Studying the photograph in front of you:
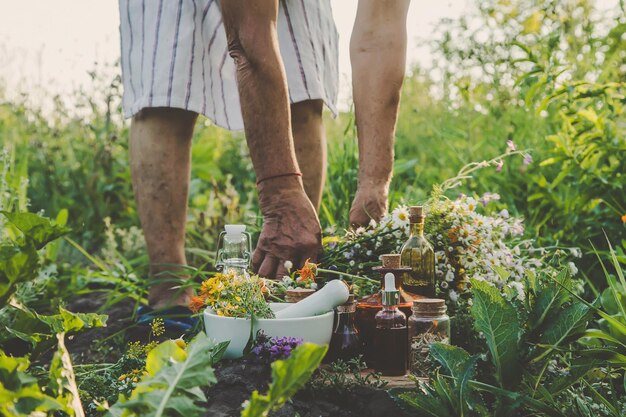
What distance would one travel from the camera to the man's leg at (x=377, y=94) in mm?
2475

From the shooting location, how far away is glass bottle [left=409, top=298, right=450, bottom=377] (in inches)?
70.9

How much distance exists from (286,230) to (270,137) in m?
0.27

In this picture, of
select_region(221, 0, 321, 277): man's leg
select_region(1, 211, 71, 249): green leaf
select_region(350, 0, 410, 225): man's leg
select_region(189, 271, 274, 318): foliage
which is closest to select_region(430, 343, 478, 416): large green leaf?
select_region(189, 271, 274, 318): foliage

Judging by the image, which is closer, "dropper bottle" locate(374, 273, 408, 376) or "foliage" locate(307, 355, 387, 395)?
"foliage" locate(307, 355, 387, 395)

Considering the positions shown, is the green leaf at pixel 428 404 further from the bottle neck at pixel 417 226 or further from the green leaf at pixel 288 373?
the bottle neck at pixel 417 226

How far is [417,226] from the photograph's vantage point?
2059mm

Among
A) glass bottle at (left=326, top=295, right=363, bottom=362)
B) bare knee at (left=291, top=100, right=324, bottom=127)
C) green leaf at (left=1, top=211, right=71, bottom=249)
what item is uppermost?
bare knee at (left=291, top=100, right=324, bottom=127)

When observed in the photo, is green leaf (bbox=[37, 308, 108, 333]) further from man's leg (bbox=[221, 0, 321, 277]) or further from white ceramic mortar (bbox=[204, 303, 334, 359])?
man's leg (bbox=[221, 0, 321, 277])

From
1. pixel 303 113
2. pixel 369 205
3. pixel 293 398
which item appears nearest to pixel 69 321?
pixel 293 398

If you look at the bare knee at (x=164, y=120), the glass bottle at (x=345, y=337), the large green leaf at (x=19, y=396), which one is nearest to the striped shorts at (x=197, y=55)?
the bare knee at (x=164, y=120)

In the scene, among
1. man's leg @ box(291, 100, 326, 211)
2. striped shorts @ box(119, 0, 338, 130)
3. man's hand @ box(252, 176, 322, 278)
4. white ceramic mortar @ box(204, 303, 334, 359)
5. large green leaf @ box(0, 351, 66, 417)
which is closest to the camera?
large green leaf @ box(0, 351, 66, 417)

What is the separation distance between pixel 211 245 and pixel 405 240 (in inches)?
74.0

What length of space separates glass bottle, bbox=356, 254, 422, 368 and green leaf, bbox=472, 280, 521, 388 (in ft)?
1.12

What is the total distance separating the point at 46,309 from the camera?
3268mm
